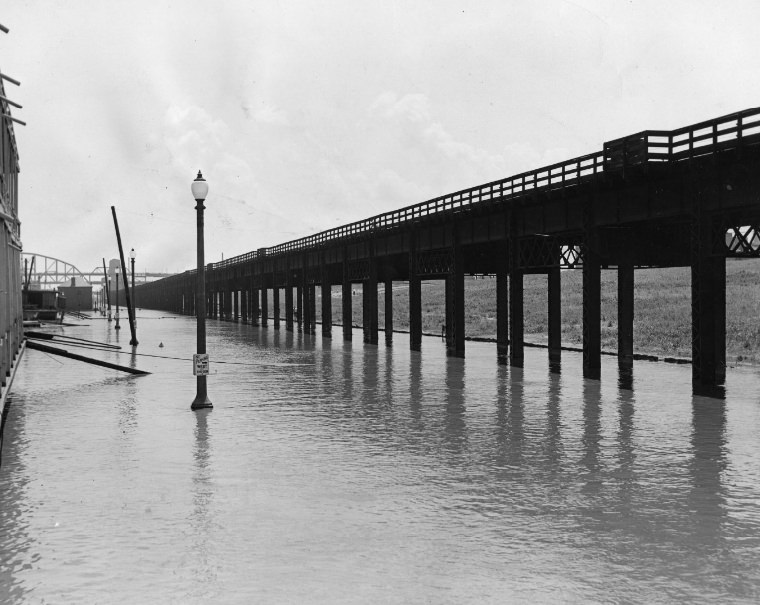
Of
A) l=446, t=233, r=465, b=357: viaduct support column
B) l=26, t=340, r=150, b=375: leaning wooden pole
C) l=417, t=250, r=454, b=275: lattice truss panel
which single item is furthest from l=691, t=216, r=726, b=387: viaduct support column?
l=26, t=340, r=150, b=375: leaning wooden pole

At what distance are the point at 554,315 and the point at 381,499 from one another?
3024 cm

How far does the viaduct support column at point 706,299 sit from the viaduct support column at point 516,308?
10.9m

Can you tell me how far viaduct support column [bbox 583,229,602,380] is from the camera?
3100cm

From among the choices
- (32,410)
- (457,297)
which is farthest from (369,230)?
(32,410)

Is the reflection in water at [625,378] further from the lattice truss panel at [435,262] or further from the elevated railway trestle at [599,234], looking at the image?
the lattice truss panel at [435,262]

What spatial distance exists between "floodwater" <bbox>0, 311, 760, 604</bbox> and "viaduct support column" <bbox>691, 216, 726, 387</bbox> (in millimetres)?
1172

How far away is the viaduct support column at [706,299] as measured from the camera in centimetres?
2550

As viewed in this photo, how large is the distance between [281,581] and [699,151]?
21.1 metres

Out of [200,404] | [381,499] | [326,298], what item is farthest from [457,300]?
[381,499]

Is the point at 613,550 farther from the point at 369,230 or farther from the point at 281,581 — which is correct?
the point at 369,230

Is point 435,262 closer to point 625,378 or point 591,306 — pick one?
point 591,306

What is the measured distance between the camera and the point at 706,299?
25625mm

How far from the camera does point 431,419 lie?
20844 millimetres

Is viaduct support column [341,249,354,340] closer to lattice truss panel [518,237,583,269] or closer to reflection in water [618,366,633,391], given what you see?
lattice truss panel [518,237,583,269]
